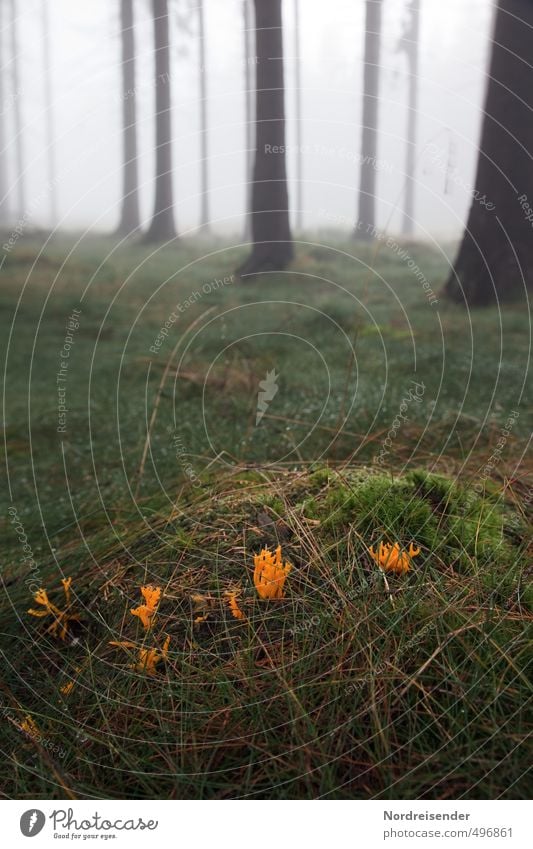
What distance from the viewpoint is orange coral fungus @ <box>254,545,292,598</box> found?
90.4 inches

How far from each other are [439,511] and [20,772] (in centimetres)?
175

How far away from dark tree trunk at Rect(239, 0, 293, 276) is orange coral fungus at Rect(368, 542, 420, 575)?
2.68 metres

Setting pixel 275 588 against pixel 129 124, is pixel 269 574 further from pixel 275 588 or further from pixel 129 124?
pixel 129 124

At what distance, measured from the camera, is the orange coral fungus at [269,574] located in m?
2.29

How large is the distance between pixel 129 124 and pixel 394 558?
630 centimetres

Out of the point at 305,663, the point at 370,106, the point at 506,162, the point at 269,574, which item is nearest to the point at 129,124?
the point at 370,106

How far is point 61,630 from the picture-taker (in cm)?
259

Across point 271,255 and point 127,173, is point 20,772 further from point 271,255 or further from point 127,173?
point 127,173

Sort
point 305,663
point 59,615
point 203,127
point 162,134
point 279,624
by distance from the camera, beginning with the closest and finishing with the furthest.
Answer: point 305,663 < point 279,624 < point 59,615 < point 203,127 < point 162,134

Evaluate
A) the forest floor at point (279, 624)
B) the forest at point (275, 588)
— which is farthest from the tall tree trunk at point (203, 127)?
the forest floor at point (279, 624)

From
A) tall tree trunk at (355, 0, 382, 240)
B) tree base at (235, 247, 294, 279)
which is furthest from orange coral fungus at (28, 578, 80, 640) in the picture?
tree base at (235, 247, 294, 279)

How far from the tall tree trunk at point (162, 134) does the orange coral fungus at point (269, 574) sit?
9.73 ft

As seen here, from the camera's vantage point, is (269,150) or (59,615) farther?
(269,150)

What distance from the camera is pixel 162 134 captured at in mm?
8984
